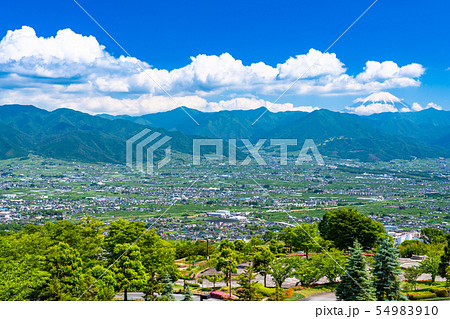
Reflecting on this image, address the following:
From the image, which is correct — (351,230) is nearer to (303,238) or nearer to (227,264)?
(303,238)

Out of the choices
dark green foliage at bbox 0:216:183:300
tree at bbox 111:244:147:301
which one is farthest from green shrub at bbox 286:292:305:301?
tree at bbox 111:244:147:301

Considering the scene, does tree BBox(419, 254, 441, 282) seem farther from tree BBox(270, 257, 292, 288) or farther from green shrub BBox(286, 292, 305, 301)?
green shrub BBox(286, 292, 305, 301)

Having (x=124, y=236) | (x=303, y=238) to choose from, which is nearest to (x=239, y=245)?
(x=303, y=238)

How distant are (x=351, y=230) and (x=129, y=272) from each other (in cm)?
1591

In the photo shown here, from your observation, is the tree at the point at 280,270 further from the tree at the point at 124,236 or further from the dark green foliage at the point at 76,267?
the tree at the point at 124,236

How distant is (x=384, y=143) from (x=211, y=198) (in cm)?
13307

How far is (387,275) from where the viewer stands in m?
12.0

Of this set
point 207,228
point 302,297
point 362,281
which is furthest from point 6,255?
point 207,228

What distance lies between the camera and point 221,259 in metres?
20.4

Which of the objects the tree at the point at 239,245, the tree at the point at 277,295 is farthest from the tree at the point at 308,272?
the tree at the point at 239,245

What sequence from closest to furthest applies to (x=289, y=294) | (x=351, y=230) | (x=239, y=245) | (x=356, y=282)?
(x=356, y=282), (x=289, y=294), (x=351, y=230), (x=239, y=245)

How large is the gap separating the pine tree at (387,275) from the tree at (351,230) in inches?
529

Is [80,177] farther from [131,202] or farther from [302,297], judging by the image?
[302,297]

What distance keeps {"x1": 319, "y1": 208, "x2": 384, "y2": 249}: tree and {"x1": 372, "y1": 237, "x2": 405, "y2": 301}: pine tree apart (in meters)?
13.4
